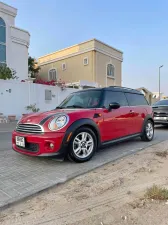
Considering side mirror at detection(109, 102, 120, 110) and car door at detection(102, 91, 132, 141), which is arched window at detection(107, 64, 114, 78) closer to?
car door at detection(102, 91, 132, 141)

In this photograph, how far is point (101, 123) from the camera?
4.71m

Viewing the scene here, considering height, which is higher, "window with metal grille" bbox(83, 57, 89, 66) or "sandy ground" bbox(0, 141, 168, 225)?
"window with metal grille" bbox(83, 57, 89, 66)

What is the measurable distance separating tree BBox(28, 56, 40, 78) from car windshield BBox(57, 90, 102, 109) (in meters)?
23.9

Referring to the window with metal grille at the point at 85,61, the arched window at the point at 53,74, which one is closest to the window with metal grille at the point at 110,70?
Answer: the window with metal grille at the point at 85,61

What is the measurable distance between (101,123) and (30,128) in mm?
1533

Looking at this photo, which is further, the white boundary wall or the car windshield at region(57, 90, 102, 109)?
the white boundary wall

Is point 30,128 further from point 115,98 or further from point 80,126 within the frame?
point 115,98

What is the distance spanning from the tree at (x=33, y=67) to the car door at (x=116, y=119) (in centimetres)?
2424

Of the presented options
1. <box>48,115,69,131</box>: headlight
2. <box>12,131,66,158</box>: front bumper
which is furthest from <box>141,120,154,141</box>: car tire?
<box>12,131,66,158</box>: front bumper

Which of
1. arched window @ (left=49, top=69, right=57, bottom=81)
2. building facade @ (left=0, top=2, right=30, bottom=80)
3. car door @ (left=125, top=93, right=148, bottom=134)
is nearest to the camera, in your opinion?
car door @ (left=125, top=93, right=148, bottom=134)

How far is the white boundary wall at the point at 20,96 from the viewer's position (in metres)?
12.1

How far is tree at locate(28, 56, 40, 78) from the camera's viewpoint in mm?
27928

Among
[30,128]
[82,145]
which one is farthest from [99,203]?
[30,128]

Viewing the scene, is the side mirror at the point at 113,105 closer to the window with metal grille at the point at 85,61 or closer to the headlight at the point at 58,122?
the headlight at the point at 58,122
